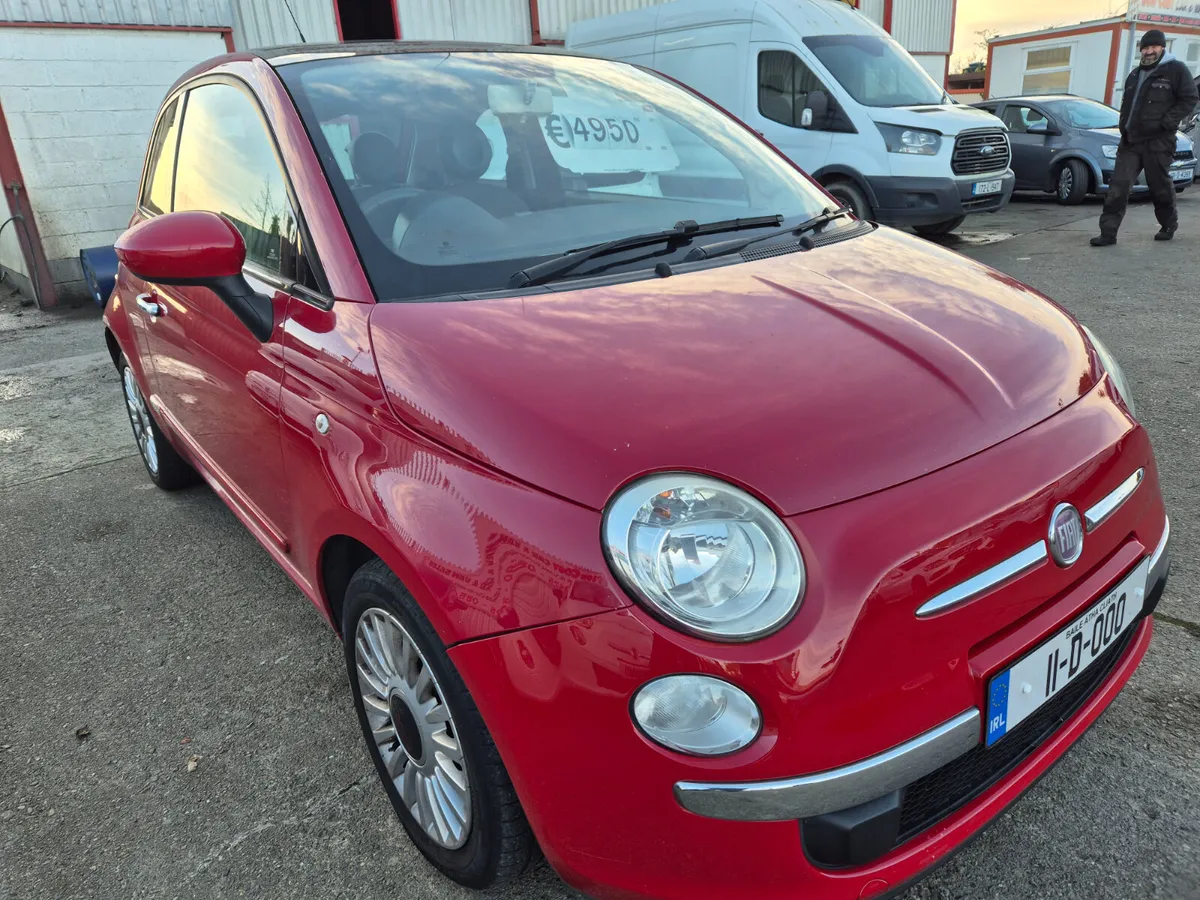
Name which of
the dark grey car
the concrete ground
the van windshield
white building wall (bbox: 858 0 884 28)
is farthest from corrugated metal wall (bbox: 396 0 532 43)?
the concrete ground

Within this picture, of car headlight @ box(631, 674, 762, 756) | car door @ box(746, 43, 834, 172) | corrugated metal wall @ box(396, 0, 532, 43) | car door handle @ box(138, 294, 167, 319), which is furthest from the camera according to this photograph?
corrugated metal wall @ box(396, 0, 532, 43)

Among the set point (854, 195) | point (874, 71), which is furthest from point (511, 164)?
point (874, 71)

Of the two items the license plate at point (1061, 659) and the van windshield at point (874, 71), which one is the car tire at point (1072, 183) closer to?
the van windshield at point (874, 71)

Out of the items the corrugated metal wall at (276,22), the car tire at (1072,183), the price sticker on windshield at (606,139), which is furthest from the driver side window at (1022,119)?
the price sticker on windshield at (606,139)

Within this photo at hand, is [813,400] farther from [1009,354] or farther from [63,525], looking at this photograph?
[63,525]

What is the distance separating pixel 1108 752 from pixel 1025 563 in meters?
0.85

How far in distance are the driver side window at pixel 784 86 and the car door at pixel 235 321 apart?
6444 millimetres

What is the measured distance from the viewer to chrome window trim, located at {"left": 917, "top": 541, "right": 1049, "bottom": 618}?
126cm

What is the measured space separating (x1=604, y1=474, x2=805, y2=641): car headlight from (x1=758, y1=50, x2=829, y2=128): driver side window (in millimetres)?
7597

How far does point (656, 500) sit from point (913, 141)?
290 inches

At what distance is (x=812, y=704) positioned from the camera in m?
1.19

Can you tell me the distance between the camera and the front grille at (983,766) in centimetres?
134

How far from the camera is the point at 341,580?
192 centimetres

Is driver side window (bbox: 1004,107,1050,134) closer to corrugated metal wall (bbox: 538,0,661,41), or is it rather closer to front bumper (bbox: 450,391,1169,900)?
corrugated metal wall (bbox: 538,0,661,41)
